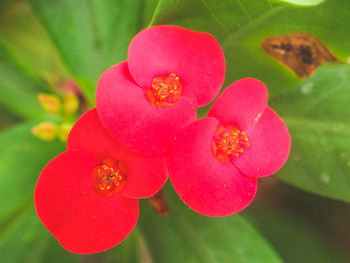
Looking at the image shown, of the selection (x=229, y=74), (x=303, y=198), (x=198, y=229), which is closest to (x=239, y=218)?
(x=198, y=229)

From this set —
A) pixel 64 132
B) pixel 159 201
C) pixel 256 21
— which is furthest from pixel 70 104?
pixel 256 21

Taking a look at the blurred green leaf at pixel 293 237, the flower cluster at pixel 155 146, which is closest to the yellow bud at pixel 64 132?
the flower cluster at pixel 155 146

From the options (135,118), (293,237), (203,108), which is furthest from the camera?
(293,237)

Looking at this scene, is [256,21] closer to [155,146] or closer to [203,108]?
[203,108]

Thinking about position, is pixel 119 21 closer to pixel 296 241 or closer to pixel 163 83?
pixel 163 83

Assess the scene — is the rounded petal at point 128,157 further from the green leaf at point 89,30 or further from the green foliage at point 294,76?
the green leaf at point 89,30

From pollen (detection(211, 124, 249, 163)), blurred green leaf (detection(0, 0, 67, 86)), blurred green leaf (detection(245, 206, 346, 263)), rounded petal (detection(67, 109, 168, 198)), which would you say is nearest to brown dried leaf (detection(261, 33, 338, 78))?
pollen (detection(211, 124, 249, 163))

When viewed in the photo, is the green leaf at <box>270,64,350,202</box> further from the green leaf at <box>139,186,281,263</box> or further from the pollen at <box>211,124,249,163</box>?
the pollen at <box>211,124,249,163</box>
